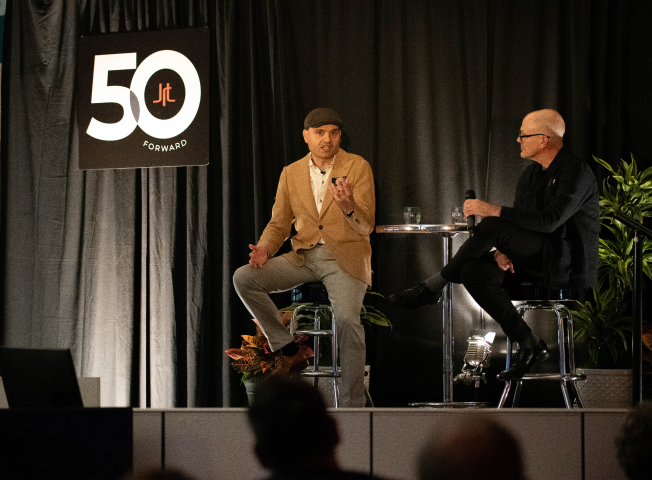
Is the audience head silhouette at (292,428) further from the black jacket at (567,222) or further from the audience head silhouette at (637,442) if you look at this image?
the black jacket at (567,222)

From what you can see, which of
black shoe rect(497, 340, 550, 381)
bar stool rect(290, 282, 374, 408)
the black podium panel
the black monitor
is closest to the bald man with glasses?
black shoe rect(497, 340, 550, 381)

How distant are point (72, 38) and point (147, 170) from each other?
1081 mm

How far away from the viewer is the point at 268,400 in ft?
3.68

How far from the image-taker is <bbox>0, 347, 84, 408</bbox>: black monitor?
1.65 metres

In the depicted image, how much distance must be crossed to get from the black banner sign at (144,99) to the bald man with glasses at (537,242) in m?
2.08

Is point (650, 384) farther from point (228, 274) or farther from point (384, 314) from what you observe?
point (228, 274)

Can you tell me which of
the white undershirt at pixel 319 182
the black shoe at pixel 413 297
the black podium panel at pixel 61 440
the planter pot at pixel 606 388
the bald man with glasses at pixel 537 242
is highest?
the white undershirt at pixel 319 182

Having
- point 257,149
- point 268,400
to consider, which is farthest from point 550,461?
point 257,149

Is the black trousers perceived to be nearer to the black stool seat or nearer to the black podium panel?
the black stool seat

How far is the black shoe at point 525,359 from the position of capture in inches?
121

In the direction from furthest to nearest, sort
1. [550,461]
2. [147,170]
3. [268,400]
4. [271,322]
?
[147,170]
[271,322]
[550,461]
[268,400]

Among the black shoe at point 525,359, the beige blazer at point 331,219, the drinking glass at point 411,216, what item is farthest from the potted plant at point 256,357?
the black shoe at point 525,359

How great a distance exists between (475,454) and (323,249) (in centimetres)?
242

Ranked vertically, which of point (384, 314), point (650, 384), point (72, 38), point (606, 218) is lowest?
point (650, 384)
